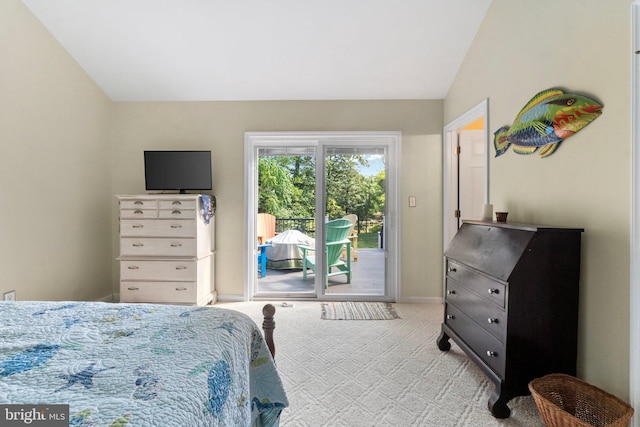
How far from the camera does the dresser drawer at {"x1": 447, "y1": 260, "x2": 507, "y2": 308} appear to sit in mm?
1794

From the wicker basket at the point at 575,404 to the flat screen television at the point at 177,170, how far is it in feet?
10.7

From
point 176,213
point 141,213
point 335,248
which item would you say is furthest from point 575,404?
point 141,213

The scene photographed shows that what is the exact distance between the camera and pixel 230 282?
148 inches

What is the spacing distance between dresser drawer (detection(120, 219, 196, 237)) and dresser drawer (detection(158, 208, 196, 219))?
0.05 meters

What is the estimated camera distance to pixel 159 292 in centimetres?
322

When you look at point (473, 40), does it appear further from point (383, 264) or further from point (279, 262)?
point (279, 262)

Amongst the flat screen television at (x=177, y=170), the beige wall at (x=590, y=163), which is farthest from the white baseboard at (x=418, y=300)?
the flat screen television at (x=177, y=170)

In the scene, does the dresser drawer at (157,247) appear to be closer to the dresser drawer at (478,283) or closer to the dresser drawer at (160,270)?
the dresser drawer at (160,270)

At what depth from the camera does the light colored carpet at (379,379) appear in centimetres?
174

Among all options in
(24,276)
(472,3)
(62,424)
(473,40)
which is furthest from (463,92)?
(24,276)

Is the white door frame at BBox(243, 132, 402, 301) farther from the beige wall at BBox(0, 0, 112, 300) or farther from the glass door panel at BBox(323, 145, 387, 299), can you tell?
the beige wall at BBox(0, 0, 112, 300)

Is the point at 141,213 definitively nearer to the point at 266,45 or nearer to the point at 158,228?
the point at 158,228

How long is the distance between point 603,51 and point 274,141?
2948 mm

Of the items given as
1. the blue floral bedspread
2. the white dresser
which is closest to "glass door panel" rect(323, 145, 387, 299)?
the white dresser
